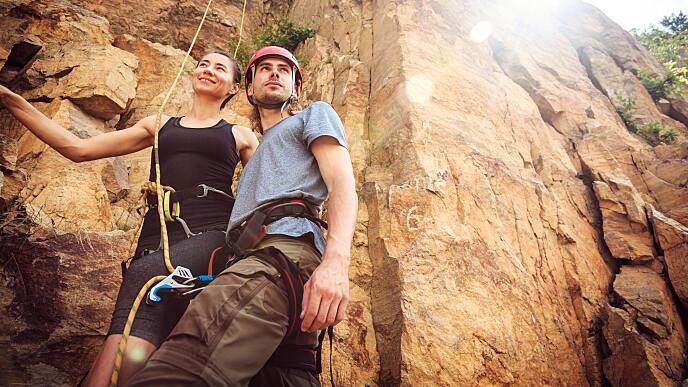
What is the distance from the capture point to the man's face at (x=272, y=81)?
8.65 ft

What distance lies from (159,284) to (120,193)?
4557mm

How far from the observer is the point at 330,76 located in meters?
7.20

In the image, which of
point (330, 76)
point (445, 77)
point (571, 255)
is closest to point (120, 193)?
point (330, 76)

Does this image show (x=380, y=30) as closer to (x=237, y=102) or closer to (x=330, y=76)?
(x=330, y=76)

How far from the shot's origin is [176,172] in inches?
105

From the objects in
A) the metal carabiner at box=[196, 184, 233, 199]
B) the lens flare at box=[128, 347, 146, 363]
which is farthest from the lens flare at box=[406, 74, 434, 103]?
the lens flare at box=[128, 347, 146, 363]

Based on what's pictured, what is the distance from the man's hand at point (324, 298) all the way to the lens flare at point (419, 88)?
4103 mm

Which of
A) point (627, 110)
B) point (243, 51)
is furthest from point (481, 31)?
point (243, 51)

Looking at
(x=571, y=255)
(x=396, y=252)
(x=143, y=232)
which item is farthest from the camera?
(x=571, y=255)

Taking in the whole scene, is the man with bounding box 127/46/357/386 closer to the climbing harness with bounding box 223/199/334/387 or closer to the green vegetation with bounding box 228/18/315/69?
the climbing harness with bounding box 223/199/334/387

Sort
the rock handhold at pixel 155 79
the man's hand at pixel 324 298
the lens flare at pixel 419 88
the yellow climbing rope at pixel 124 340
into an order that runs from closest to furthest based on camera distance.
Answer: the man's hand at pixel 324 298 → the yellow climbing rope at pixel 124 340 → the lens flare at pixel 419 88 → the rock handhold at pixel 155 79

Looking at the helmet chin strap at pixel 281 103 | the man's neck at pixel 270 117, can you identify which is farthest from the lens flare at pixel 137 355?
the helmet chin strap at pixel 281 103

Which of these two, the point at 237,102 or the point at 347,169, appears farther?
the point at 237,102

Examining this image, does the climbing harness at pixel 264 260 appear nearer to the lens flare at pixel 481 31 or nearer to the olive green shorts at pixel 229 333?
the olive green shorts at pixel 229 333
